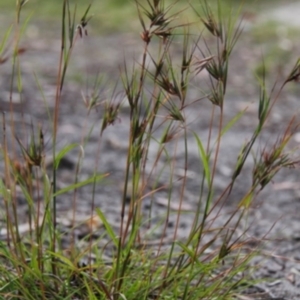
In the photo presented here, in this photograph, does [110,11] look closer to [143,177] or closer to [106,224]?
[143,177]

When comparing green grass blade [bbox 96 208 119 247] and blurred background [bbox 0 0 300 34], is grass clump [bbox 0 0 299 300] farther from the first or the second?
blurred background [bbox 0 0 300 34]

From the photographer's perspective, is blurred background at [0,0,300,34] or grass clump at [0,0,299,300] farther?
blurred background at [0,0,300,34]

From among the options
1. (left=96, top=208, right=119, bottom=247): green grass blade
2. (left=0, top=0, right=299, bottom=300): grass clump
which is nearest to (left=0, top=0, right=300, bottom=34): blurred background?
(left=0, top=0, right=299, bottom=300): grass clump

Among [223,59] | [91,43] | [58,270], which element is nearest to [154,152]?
[58,270]

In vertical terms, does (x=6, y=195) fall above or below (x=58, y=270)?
above

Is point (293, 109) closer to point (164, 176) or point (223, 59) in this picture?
point (164, 176)

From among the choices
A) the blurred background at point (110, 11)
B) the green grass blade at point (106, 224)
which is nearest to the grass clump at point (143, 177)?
the green grass blade at point (106, 224)

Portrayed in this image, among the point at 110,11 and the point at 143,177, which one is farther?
the point at 110,11

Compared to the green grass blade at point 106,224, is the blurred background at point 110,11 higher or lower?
lower

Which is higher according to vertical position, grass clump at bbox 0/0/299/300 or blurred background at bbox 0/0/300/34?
grass clump at bbox 0/0/299/300

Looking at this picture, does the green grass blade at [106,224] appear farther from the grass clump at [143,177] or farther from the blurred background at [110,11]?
the blurred background at [110,11]

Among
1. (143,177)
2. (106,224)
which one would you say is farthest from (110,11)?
(106,224)
